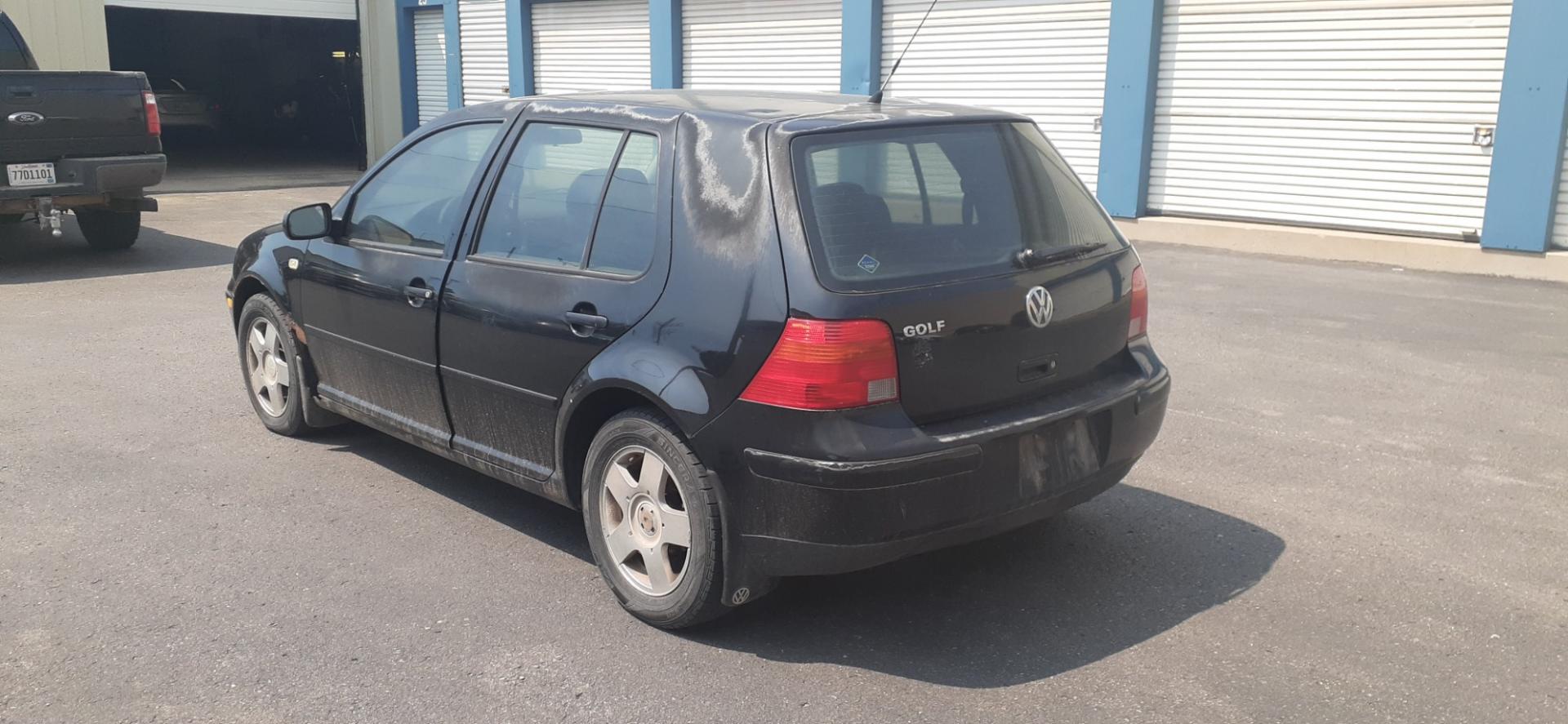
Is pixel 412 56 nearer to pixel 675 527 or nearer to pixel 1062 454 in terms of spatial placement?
pixel 675 527

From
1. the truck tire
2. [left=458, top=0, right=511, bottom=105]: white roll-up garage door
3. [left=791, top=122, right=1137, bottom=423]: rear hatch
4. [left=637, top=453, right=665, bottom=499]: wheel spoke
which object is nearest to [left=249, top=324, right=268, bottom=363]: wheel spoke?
[left=637, top=453, right=665, bottom=499]: wheel spoke

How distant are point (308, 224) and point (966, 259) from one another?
294 cm

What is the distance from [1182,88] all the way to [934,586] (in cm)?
1012

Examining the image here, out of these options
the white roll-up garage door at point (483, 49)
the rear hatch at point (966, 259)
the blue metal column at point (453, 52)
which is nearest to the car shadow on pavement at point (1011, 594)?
the rear hatch at point (966, 259)

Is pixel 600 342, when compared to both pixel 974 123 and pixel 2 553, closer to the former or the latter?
pixel 974 123

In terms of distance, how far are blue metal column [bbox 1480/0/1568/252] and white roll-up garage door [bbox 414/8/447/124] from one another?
17192 millimetres

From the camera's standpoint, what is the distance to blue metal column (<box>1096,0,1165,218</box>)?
43.0 ft

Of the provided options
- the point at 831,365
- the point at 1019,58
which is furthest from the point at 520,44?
the point at 831,365

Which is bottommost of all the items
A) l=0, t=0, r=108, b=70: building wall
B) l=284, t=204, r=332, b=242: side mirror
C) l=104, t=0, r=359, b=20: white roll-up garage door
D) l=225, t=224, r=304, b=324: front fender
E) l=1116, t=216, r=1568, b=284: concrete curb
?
l=1116, t=216, r=1568, b=284: concrete curb

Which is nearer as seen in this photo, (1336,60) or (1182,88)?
(1336,60)

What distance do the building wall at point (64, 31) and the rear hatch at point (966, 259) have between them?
17545 mm

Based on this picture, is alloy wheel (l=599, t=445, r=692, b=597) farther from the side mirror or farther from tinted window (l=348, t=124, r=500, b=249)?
the side mirror

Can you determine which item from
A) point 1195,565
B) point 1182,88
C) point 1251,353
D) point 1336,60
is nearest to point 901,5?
point 1182,88

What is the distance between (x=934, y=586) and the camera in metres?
4.38
